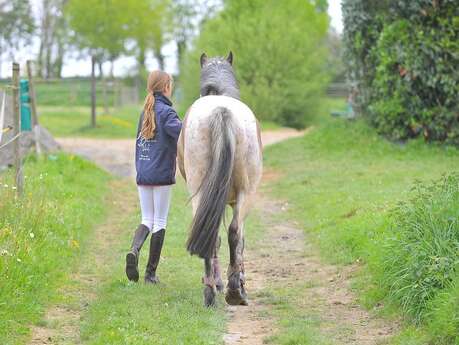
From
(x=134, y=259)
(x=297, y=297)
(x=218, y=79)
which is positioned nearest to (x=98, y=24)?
(x=218, y=79)

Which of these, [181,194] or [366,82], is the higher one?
[366,82]

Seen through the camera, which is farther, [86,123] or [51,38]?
[51,38]

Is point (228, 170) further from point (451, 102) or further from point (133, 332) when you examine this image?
point (451, 102)

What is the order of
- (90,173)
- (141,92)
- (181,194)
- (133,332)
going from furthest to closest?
(141,92) < (90,173) < (181,194) < (133,332)

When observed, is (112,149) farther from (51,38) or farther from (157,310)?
(51,38)

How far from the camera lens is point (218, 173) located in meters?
6.65

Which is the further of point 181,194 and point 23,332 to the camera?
point 181,194

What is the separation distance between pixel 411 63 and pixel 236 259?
1035 centimetres

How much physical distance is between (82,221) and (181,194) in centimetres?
362

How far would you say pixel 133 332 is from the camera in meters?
5.80

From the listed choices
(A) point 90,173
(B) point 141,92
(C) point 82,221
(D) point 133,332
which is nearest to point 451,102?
(A) point 90,173

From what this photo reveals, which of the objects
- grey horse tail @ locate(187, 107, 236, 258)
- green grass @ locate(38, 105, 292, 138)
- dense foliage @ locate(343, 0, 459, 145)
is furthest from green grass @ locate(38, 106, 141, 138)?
grey horse tail @ locate(187, 107, 236, 258)

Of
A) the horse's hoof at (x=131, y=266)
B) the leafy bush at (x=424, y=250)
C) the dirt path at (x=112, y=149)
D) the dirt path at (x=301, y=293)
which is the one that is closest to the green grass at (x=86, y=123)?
the dirt path at (x=112, y=149)

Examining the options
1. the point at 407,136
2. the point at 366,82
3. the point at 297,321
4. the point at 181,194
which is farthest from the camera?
the point at 366,82
